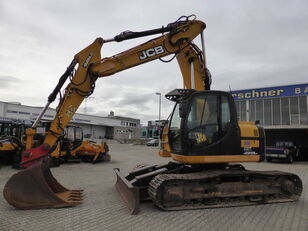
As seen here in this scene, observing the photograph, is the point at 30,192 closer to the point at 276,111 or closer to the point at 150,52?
the point at 150,52

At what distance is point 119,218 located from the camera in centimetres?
484

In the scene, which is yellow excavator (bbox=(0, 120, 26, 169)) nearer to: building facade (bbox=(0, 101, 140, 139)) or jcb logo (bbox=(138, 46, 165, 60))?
jcb logo (bbox=(138, 46, 165, 60))

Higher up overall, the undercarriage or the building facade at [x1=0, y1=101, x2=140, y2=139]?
the building facade at [x1=0, y1=101, x2=140, y2=139]

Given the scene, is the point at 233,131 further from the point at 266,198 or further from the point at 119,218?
the point at 119,218

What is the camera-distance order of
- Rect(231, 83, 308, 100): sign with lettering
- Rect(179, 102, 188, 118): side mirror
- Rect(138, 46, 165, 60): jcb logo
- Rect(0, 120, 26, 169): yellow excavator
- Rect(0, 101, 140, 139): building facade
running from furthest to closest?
Rect(0, 101, 140, 139): building facade, Rect(231, 83, 308, 100): sign with lettering, Rect(0, 120, 26, 169): yellow excavator, Rect(138, 46, 165, 60): jcb logo, Rect(179, 102, 188, 118): side mirror

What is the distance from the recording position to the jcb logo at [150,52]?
7.05m

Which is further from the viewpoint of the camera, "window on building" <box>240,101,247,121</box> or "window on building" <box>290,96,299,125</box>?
"window on building" <box>240,101,247,121</box>

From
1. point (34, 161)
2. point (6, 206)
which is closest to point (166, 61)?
point (34, 161)

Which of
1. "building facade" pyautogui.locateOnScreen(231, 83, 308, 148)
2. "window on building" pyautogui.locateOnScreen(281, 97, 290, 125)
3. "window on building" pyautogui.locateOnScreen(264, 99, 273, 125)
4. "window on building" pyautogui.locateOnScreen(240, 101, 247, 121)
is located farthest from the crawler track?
"window on building" pyautogui.locateOnScreen(240, 101, 247, 121)

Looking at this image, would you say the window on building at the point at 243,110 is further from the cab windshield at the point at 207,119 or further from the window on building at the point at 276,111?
the cab windshield at the point at 207,119

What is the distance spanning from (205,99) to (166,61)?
77.4 inches

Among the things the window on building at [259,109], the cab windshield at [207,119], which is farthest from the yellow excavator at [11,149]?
the window on building at [259,109]

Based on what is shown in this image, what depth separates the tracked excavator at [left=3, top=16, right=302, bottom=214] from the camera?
5.39 m

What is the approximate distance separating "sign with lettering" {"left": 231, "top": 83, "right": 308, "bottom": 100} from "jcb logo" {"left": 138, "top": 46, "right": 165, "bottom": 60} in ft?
74.7
